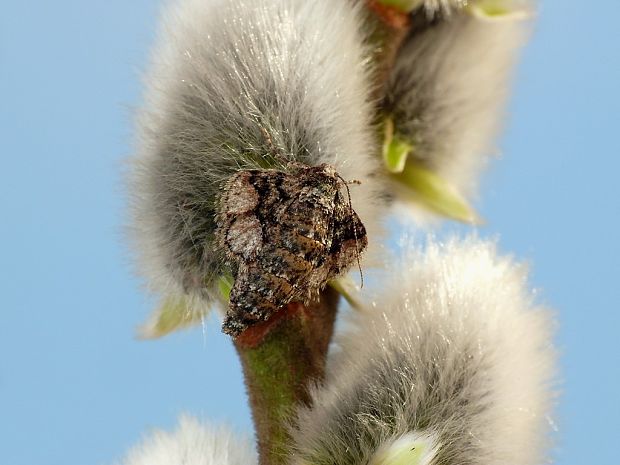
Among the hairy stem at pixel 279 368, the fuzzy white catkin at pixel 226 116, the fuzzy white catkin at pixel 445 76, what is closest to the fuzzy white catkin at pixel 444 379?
the hairy stem at pixel 279 368

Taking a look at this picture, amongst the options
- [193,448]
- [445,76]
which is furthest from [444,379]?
[445,76]

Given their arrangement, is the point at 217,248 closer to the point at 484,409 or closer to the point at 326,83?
the point at 326,83

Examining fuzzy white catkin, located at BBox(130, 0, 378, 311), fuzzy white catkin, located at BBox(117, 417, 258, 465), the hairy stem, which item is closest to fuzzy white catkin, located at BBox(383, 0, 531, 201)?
fuzzy white catkin, located at BBox(130, 0, 378, 311)

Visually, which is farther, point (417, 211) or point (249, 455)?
point (417, 211)

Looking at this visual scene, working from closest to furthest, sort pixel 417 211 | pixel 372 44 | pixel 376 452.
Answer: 1. pixel 376 452
2. pixel 372 44
3. pixel 417 211

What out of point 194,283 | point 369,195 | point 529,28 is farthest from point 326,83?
point 529,28

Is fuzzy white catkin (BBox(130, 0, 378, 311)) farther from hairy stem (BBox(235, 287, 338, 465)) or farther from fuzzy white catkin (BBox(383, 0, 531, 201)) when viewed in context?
fuzzy white catkin (BBox(383, 0, 531, 201))
